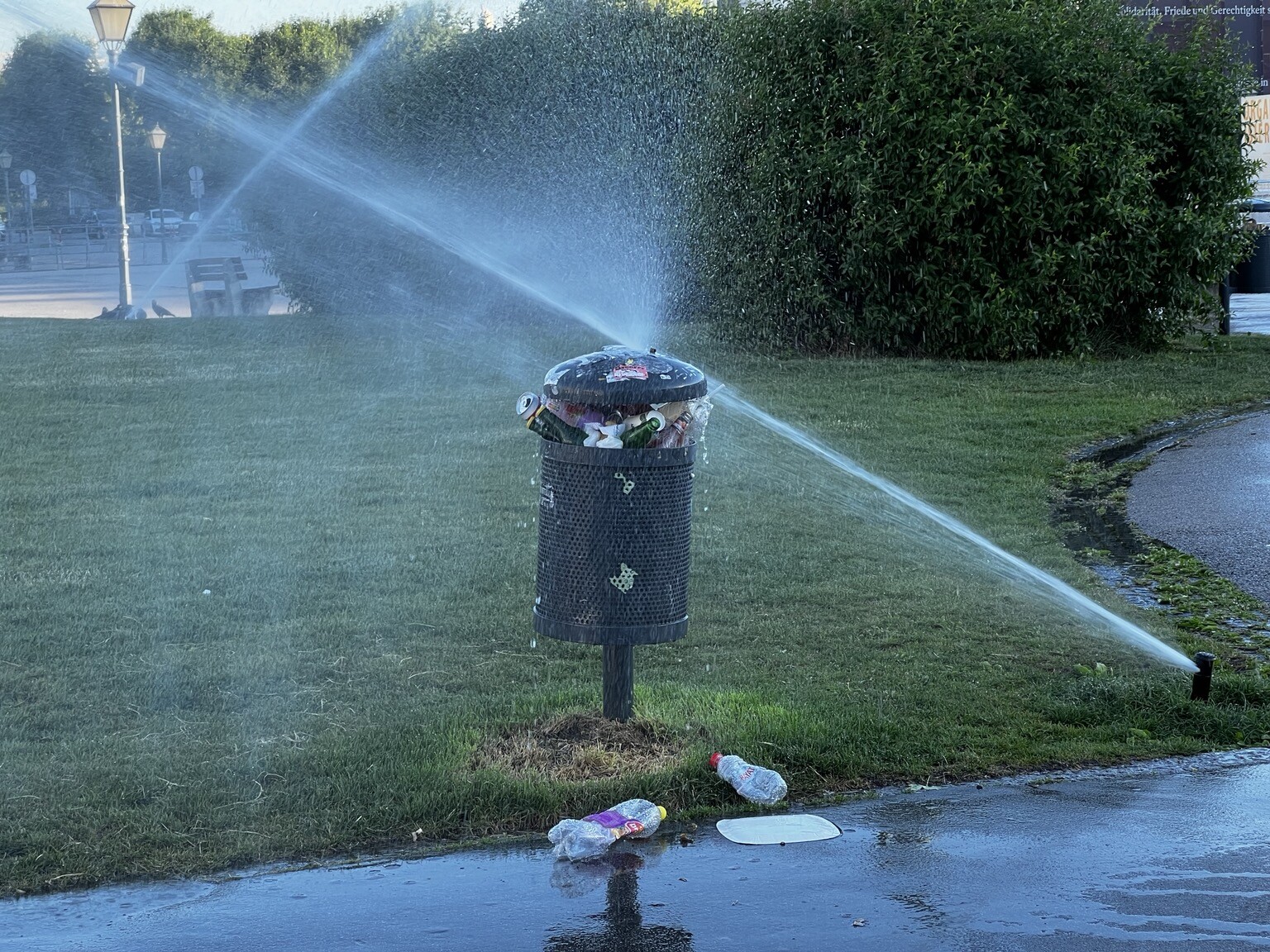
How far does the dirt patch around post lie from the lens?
445 centimetres

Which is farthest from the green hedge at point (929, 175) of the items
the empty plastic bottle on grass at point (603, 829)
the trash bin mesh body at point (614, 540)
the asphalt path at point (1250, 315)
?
the empty plastic bottle on grass at point (603, 829)

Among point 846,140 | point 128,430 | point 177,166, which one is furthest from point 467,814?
point 177,166

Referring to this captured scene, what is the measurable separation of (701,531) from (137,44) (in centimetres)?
2248

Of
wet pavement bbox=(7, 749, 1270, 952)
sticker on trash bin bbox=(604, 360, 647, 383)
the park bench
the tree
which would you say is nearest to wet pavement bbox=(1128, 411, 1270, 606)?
wet pavement bbox=(7, 749, 1270, 952)

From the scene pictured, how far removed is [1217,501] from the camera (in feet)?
28.0

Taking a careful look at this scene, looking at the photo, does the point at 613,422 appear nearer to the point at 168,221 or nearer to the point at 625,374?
the point at 625,374

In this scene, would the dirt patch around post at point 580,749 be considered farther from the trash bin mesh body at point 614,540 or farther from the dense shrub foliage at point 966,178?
the dense shrub foliage at point 966,178

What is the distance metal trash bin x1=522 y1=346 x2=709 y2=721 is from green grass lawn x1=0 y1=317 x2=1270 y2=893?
470mm

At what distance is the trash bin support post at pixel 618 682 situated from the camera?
4.66 metres

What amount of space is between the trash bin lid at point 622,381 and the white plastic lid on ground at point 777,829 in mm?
1248

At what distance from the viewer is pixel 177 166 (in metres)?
29.4

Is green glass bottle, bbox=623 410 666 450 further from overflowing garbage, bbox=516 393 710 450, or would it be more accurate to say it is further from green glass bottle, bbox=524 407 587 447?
green glass bottle, bbox=524 407 587 447

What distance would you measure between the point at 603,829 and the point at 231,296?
19.5m

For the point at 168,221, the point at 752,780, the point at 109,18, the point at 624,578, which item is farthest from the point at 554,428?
the point at 168,221
